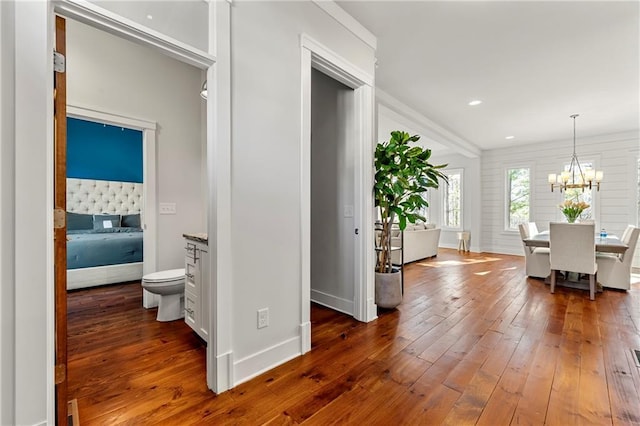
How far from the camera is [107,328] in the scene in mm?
2512

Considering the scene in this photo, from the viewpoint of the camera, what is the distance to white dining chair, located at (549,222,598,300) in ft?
11.4

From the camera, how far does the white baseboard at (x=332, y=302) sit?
2820 millimetres

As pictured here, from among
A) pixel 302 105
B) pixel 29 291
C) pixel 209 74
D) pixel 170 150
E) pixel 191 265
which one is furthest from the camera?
pixel 170 150

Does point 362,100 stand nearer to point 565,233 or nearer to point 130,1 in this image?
point 130,1

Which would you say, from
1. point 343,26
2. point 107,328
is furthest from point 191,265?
point 343,26

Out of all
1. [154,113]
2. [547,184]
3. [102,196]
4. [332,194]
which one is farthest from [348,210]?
[547,184]

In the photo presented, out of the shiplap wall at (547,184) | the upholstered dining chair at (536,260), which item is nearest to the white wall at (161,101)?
the upholstered dining chair at (536,260)

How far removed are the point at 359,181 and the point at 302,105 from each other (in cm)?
91

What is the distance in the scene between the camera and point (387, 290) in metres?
2.89

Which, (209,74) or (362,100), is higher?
(362,100)

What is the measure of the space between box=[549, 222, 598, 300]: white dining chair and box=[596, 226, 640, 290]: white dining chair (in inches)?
18.7

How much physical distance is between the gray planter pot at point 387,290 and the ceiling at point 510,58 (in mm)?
2379

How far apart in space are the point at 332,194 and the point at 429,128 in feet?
10.4

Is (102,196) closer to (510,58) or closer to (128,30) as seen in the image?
(128,30)
